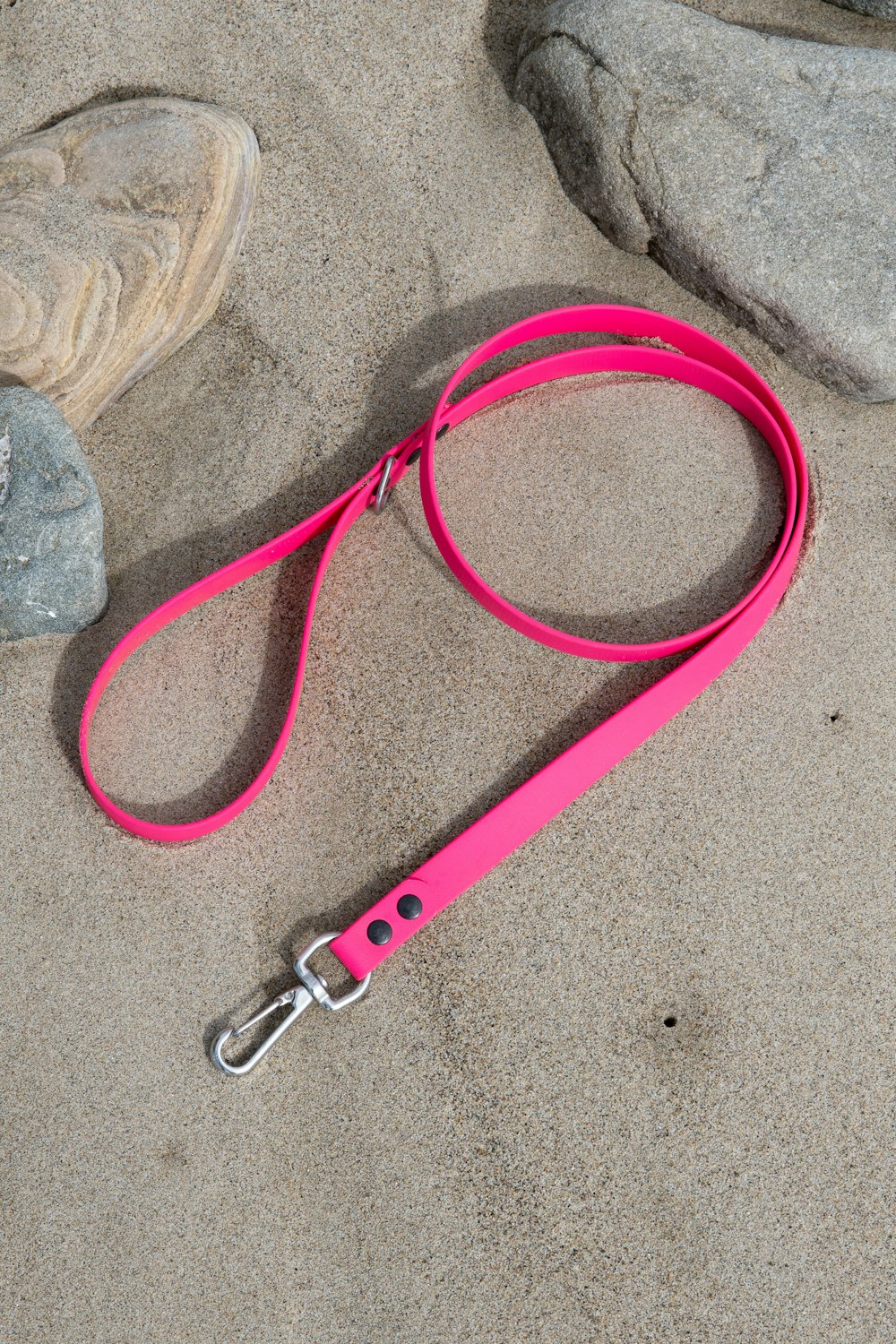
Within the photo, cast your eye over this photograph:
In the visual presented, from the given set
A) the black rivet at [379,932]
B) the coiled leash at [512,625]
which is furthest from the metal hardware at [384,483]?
the black rivet at [379,932]

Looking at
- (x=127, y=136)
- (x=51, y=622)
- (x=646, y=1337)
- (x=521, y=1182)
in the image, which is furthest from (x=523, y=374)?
(x=646, y=1337)

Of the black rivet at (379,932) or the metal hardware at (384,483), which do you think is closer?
the black rivet at (379,932)

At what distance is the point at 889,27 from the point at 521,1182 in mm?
3206

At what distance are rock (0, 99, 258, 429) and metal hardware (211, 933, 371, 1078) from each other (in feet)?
4.92

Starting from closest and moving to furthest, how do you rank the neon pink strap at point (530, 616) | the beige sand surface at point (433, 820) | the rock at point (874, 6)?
the beige sand surface at point (433, 820) < the neon pink strap at point (530, 616) < the rock at point (874, 6)

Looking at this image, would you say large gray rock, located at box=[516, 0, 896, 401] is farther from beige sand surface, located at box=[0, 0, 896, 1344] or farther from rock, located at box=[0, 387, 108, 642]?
rock, located at box=[0, 387, 108, 642]

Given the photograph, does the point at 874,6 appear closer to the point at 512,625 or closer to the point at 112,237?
the point at 512,625

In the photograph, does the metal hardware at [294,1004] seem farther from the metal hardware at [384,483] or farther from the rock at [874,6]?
the rock at [874,6]

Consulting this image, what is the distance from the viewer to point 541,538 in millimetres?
2604

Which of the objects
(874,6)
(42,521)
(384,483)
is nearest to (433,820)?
(384,483)

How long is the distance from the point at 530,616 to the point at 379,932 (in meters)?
0.84

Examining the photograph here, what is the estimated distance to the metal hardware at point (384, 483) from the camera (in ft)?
8.37

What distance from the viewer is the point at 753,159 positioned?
8.50 feet

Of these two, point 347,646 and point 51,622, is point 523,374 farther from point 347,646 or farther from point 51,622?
point 51,622
